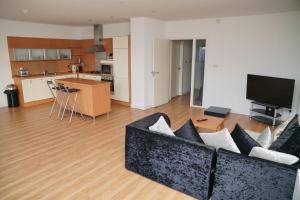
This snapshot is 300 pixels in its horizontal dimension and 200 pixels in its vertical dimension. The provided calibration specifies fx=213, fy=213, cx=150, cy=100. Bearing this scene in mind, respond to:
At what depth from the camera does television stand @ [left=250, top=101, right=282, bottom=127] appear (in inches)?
188

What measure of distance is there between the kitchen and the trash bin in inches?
4.2

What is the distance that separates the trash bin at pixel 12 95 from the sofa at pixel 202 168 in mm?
4979

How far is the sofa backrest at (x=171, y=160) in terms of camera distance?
2.31m

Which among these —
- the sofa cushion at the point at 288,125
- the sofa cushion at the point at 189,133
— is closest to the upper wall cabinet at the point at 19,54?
the sofa cushion at the point at 189,133

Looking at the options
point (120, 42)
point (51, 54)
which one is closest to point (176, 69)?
point (120, 42)

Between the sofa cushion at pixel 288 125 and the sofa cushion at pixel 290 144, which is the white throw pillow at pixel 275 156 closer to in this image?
the sofa cushion at pixel 290 144

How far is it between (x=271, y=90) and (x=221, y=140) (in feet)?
10.7

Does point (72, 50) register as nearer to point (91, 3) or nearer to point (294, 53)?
point (91, 3)

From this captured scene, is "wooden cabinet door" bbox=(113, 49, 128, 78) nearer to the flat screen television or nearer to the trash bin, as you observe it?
the trash bin

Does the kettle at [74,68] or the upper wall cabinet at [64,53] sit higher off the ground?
the upper wall cabinet at [64,53]

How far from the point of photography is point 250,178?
6.69 ft

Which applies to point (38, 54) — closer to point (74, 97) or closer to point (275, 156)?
point (74, 97)

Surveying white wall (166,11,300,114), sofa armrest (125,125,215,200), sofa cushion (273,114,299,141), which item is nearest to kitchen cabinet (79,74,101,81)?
white wall (166,11,300,114)

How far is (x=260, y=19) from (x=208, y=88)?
2.17 metres
